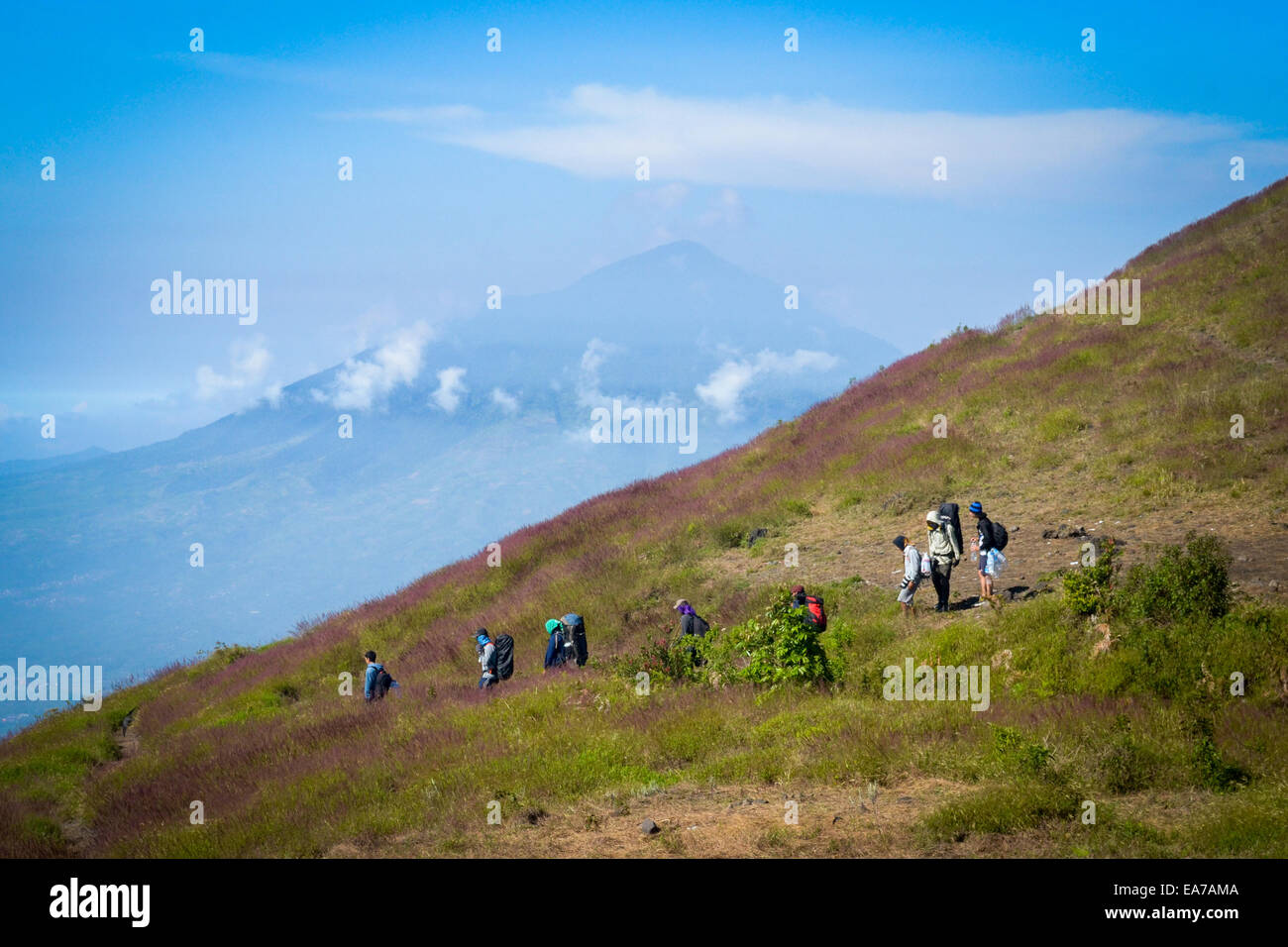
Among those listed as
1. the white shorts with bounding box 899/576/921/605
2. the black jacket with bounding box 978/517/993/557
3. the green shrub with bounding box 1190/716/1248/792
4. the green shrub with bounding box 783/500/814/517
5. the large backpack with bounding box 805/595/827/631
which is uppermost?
the green shrub with bounding box 783/500/814/517

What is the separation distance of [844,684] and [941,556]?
12.0 ft

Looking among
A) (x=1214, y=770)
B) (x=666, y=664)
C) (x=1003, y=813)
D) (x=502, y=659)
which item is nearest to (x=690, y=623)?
(x=666, y=664)

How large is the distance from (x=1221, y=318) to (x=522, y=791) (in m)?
25.4

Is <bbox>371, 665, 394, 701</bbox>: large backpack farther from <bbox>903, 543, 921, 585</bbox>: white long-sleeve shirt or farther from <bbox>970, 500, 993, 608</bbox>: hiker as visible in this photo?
<bbox>970, 500, 993, 608</bbox>: hiker

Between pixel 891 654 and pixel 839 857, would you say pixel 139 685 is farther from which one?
pixel 839 857

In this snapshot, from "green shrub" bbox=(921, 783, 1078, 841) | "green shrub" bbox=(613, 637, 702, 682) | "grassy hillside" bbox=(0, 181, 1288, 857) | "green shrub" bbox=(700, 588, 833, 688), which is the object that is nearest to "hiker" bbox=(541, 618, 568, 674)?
"grassy hillside" bbox=(0, 181, 1288, 857)

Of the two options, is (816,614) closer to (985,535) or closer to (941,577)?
(941,577)

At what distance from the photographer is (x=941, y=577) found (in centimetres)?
1471

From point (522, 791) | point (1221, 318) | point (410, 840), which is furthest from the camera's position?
point (1221, 318)

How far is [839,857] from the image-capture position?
767 cm

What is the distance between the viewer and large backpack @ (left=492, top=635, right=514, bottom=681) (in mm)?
17016

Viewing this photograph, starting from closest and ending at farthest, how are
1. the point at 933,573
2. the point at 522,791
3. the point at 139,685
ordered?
1. the point at 522,791
2. the point at 933,573
3. the point at 139,685

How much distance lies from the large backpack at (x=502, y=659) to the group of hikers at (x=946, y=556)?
7.77m
